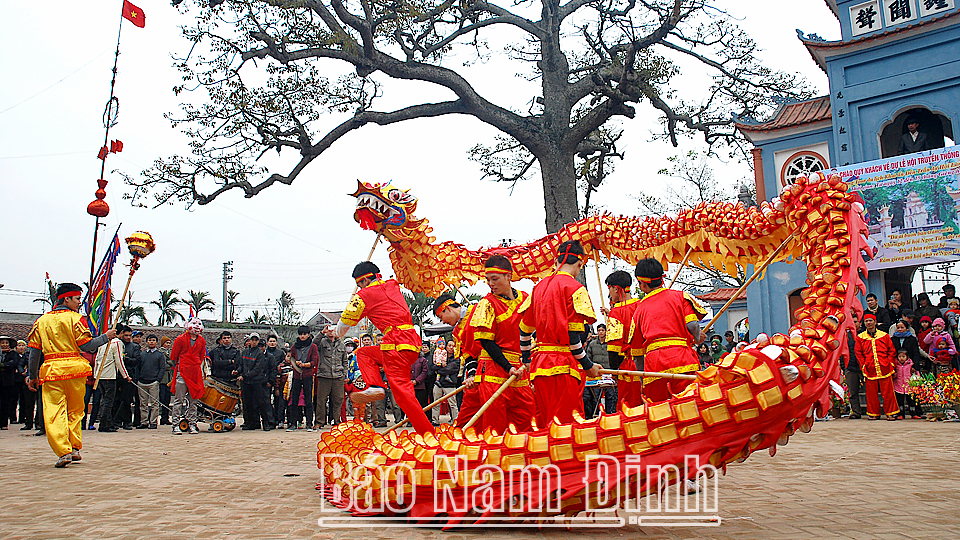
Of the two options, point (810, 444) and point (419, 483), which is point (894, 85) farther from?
point (419, 483)

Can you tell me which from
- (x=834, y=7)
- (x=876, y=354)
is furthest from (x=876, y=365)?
(x=834, y=7)

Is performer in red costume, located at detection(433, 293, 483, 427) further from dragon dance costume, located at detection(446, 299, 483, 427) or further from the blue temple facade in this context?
the blue temple facade

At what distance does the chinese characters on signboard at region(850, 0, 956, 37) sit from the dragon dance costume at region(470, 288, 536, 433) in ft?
41.8

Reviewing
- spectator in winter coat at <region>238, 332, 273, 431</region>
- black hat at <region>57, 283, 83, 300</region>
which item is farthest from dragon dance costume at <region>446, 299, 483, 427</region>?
spectator in winter coat at <region>238, 332, 273, 431</region>

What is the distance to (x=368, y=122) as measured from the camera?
16047 millimetres

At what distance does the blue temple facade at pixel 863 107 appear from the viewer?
44.3 feet

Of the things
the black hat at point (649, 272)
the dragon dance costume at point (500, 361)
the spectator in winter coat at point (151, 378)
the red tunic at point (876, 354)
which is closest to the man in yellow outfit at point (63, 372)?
the dragon dance costume at point (500, 361)

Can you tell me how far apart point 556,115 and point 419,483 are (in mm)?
12717

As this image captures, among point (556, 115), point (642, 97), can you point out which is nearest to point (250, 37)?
point (556, 115)

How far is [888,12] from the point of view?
14.1 metres

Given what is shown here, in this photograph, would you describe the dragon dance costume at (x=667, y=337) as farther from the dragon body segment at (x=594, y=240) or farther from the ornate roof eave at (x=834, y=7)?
the ornate roof eave at (x=834, y=7)

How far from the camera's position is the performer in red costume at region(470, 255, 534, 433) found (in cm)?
532

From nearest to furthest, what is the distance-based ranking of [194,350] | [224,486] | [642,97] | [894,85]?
[224,486] < [194,350] < [894,85] < [642,97]

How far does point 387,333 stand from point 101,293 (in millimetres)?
3856
